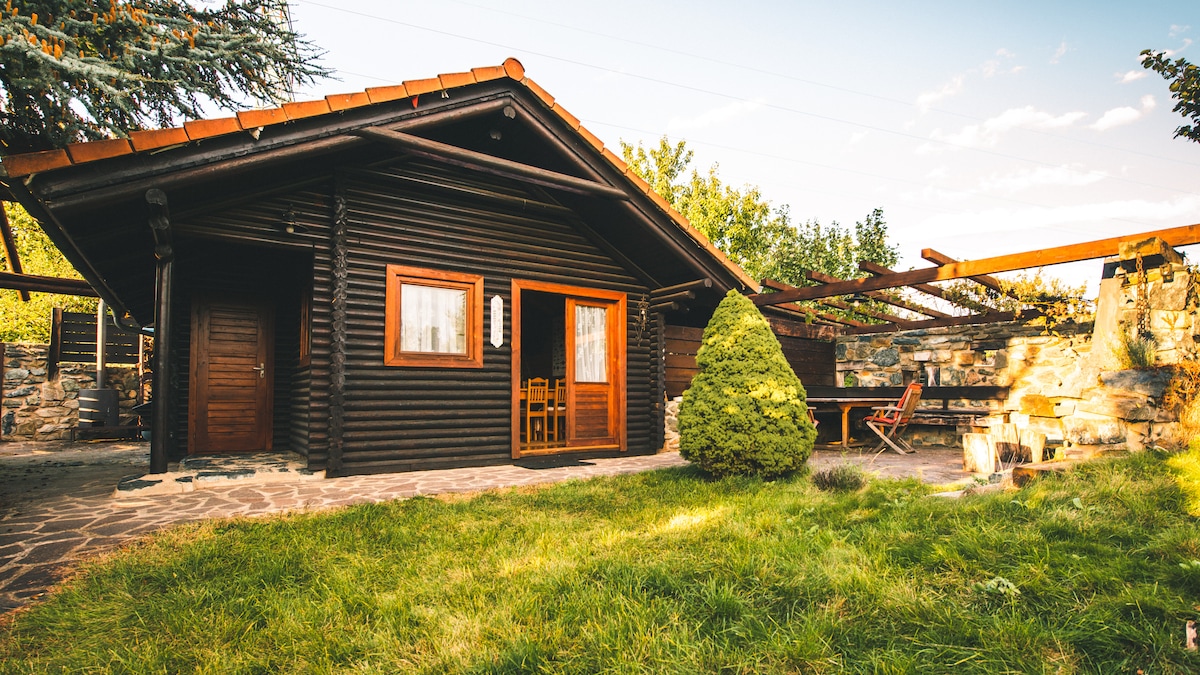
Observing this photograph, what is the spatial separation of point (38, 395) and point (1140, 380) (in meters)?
17.7

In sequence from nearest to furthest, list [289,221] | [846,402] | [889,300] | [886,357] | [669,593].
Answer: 1. [669,593]
2. [289,221]
3. [846,402]
4. [889,300]
5. [886,357]

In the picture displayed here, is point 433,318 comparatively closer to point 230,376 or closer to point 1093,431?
point 230,376

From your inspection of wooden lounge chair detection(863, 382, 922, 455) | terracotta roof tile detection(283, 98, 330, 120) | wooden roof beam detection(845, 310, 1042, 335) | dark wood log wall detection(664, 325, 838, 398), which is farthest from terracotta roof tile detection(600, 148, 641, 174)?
wooden roof beam detection(845, 310, 1042, 335)

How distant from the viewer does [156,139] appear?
4.62 metres

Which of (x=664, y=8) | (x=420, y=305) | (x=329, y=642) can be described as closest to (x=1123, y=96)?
(x=664, y=8)

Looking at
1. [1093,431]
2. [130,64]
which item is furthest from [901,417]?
[130,64]

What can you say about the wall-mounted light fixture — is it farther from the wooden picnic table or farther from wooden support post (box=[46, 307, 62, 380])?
wooden support post (box=[46, 307, 62, 380])

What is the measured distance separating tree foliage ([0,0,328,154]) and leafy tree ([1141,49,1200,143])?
476 inches

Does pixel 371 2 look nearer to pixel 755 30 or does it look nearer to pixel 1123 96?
pixel 755 30

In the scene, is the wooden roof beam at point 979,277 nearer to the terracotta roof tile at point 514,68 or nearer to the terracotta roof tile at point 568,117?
the terracotta roof tile at point 568,117

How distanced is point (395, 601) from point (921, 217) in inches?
958

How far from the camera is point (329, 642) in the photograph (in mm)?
2219

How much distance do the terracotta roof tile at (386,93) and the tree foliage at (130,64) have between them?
9.44 feet

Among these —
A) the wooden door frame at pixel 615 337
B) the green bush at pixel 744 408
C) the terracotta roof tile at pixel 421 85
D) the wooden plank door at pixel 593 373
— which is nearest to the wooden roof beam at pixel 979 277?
the green bush at pixel 744 408
